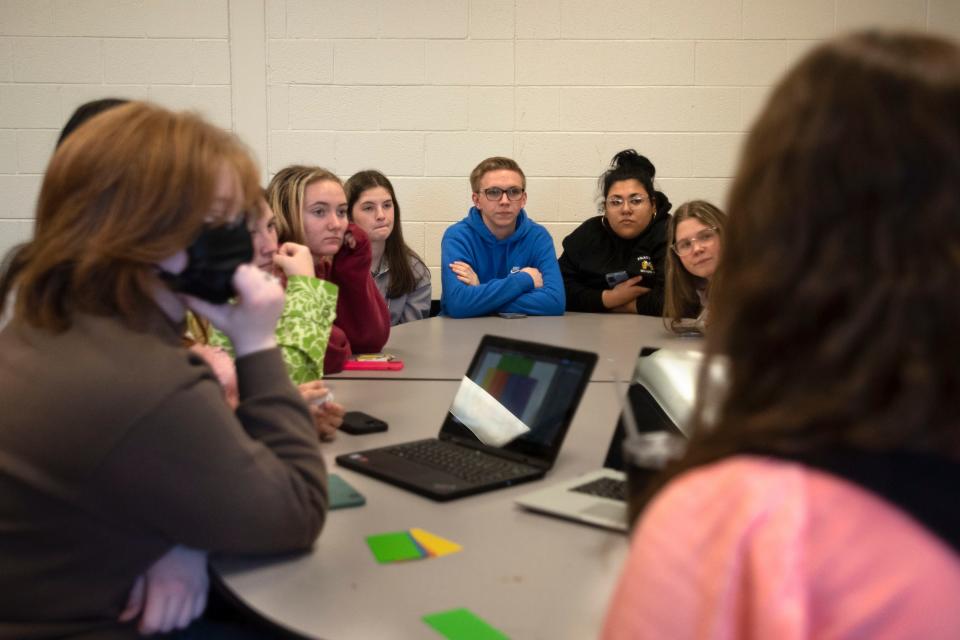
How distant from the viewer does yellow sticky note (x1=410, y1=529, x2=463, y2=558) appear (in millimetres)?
1164

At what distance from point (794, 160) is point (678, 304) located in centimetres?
252

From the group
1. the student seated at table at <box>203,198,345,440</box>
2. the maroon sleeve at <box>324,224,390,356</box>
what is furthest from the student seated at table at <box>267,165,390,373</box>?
the student seated at table at <box>203,198,345,440</box>

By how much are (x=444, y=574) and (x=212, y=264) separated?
501 millimetres

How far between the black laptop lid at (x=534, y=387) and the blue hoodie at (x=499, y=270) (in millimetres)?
1932

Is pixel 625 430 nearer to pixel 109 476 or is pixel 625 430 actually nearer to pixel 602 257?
pixel 109 476

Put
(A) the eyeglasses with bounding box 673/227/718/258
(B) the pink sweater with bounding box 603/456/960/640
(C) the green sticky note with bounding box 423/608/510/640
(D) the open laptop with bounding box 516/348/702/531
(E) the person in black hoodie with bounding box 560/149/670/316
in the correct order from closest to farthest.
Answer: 1. (B) the pink sweater with bounding box 603/456/960/640
2. (C) the green sticky note with bounding box 423/608/510/640
3. (D) the open laptop with bounding box 516/348/702/531
4. (A) the eyeglasses with bounding box 673/227/718/258
5. (E) the person in black hoodie with bounding box 560/149/670/316

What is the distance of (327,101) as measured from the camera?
14.9 feet

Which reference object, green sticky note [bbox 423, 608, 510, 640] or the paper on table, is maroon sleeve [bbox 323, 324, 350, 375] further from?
green sticky note [bbox 423, 608, 510, 640]

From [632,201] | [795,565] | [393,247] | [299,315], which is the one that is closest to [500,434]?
[299,315]

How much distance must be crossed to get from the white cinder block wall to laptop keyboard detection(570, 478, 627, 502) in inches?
132

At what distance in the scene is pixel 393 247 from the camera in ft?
12.5

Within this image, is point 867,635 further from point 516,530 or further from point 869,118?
point 516,530

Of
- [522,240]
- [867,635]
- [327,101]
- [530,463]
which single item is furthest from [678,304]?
[867,635]

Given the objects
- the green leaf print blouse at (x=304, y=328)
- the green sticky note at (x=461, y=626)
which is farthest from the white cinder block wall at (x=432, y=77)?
the green sticky note at (x=461, y=626)
